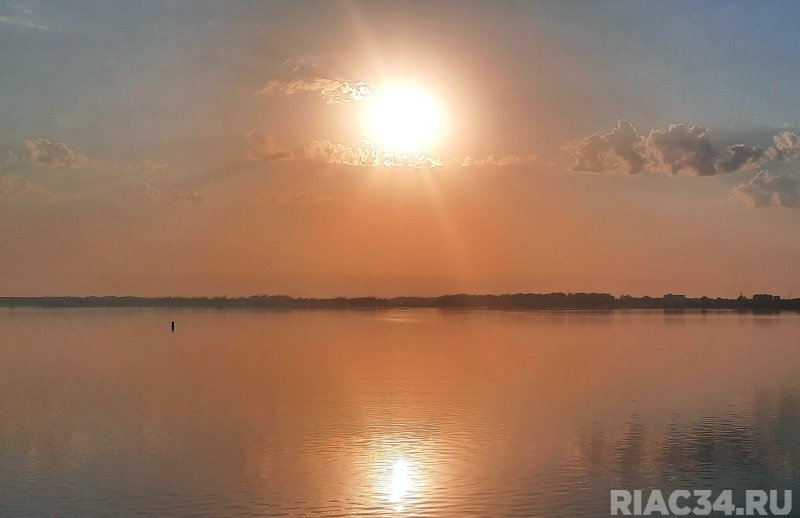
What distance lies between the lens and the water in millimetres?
25625

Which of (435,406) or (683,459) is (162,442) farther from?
(683,459)

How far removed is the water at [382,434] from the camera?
84.1 ft

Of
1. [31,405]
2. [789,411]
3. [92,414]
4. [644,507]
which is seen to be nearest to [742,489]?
[644,507]

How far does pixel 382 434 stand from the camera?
35469 mm

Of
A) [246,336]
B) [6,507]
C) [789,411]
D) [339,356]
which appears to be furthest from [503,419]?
[246,336]

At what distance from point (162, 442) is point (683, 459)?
18.7m

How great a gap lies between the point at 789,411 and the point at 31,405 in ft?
117

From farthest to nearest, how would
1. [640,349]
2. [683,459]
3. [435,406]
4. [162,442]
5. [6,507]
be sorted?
[640,349] < [435,406] < [162,442] < [683,459] < [6,507]

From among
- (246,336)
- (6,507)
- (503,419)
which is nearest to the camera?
(6,507)

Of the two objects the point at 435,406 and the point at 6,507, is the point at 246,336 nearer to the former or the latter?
the point at 435,406

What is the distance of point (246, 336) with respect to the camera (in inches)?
4488

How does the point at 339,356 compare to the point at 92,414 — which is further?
the point at 339,356

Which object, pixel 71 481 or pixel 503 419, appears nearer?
pixel 71 481

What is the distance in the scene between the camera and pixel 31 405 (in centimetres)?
4375
